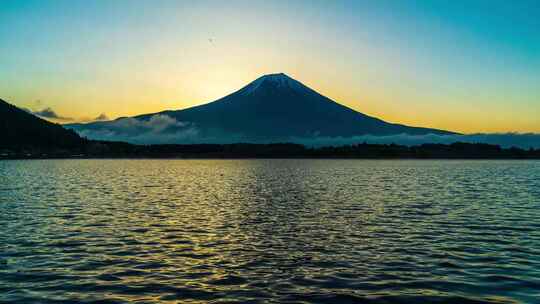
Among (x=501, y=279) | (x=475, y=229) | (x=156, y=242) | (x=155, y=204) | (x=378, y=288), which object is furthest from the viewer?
(x=155, y=204)

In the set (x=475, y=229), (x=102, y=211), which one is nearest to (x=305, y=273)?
(x=475, y=229)

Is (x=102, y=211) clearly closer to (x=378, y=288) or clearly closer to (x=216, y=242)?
(x=216, y=242)

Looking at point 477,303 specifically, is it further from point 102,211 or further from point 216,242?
point 102,211

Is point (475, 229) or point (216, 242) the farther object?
point (475, 229)

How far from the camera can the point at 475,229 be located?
28.0 m

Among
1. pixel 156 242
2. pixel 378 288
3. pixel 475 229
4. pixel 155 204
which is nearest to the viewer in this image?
pixel 378 288

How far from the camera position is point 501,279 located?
1706 centimetres

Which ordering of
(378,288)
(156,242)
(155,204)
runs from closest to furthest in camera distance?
1. (378,288)
2. (156,242)
3. (155,204)

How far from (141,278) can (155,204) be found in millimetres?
25705

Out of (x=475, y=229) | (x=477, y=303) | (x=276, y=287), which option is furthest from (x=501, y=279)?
(x=475, y=229)

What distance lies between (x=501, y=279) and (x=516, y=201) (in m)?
31.1

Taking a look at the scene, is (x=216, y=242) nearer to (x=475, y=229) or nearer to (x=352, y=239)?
(x=352, y=239)

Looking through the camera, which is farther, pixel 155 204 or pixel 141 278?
pixel 155 204

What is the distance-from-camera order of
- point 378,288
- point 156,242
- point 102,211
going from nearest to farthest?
point 378,288 → point 156,242 → point 102,211
